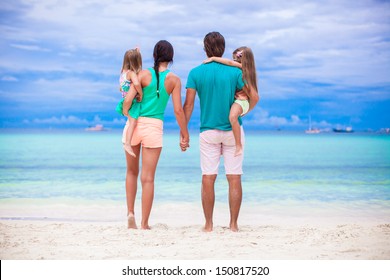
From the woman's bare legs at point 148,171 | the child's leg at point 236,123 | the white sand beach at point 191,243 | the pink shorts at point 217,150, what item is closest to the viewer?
the white sand beach at point 191,243

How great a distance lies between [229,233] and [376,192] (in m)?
6.04

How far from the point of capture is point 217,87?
4238 millimetres

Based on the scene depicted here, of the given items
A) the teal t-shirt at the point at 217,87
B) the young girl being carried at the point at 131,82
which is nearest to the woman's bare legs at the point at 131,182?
the young girl being carried at the point at 131,82

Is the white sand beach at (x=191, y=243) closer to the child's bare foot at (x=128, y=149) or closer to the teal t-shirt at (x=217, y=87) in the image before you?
the child's bare foot at (x=128, y=149)

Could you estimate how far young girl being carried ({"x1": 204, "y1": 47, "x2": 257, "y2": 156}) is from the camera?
418 cm

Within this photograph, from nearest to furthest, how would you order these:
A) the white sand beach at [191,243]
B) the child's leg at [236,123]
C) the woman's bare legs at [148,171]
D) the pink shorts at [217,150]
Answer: the white sand beach at [191,243], the child's leg at [236,123], the pink shorts at [217,150], the woman's bare legs at [148,171]

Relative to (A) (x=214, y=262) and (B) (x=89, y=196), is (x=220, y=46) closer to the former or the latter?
(A) (x=214, y=262)

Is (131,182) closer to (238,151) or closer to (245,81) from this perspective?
(238,151)

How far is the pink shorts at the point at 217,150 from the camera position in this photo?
4.27 meters

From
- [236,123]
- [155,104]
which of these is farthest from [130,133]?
[236,123]

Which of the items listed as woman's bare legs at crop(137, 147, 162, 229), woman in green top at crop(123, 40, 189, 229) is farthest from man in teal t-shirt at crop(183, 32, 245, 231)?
woman's bare legs at crop(137, 147, 162, 229)

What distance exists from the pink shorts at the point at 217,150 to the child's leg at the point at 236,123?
68mm

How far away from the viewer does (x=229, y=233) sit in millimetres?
4371

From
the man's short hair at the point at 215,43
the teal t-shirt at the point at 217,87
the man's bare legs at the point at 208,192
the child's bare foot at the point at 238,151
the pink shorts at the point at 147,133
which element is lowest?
the man's bare legs at the point at 208,192
